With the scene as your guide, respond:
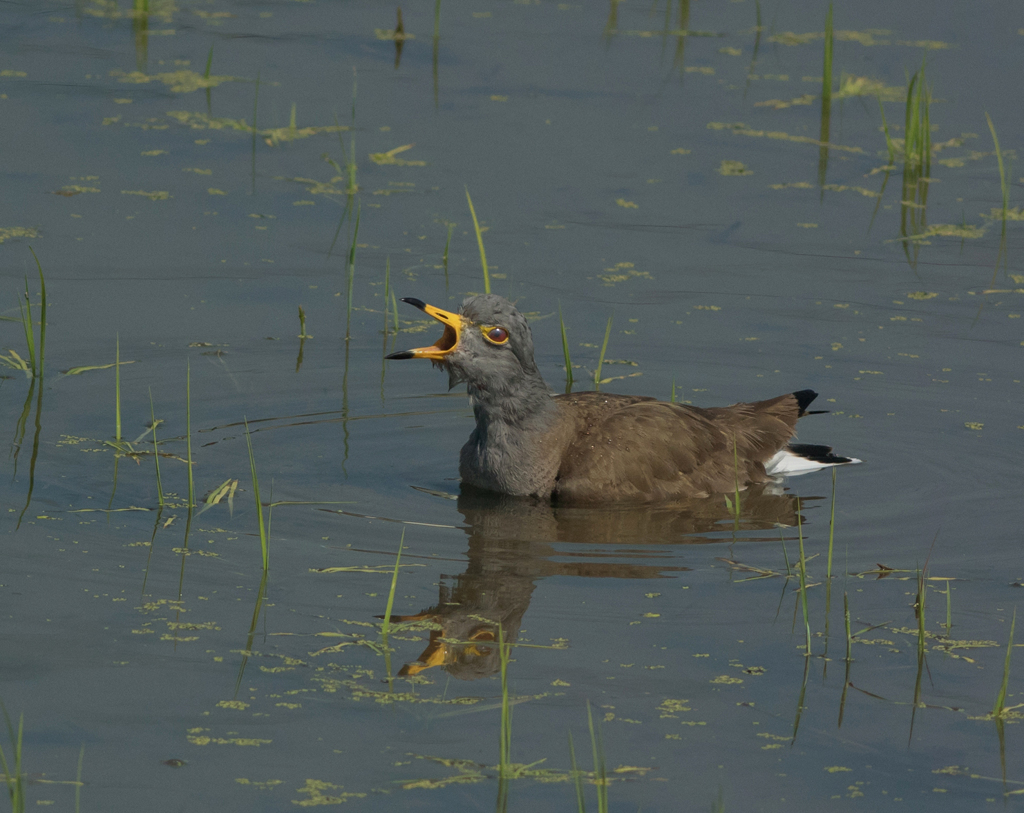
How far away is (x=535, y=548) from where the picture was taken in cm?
774

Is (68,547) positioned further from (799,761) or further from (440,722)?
(799,761)

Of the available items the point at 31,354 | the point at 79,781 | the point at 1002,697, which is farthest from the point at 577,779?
the point at 31,354

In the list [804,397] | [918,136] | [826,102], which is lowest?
[804,397]

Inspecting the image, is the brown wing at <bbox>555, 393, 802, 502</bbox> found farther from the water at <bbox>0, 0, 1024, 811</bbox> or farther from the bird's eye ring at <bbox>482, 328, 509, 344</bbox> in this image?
the bird's eye ring at <bbox>482, 328, 509, 344</bbox>

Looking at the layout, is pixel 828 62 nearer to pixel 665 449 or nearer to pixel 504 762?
pixel 665 449

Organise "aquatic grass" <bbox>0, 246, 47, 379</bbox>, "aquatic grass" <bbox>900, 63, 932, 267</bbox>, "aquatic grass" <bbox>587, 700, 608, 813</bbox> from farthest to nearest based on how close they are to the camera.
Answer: "aquatic grass" <bbox>900, 63, 932, 267</bbox>
"aquatic grass" <bbox>0, 246, 47, 379</bbox>
"aquatic grass" <bbox>587, 700, 608, 813</bbox>

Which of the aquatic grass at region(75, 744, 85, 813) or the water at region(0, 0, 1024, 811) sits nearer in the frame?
the aquatic grass at region(75, 744, 85, 813)

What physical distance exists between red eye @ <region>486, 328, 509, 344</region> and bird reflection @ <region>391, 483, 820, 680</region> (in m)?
0.90

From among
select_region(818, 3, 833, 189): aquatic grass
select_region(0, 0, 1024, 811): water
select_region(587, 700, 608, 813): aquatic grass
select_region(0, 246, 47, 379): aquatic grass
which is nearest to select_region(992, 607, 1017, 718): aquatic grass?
select_region(0, 0, 1024, 811): water

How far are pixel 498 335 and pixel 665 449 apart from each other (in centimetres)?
120

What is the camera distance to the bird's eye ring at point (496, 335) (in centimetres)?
839

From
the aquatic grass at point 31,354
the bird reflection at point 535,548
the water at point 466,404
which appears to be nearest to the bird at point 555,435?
the bird reflection at point 535,548

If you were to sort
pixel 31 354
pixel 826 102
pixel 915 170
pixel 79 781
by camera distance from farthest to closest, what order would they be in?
1. pixel 826 102
2. pixel 915 170
3. pixel 31 354
4. pixel 79 781

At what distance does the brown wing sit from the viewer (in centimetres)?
858
